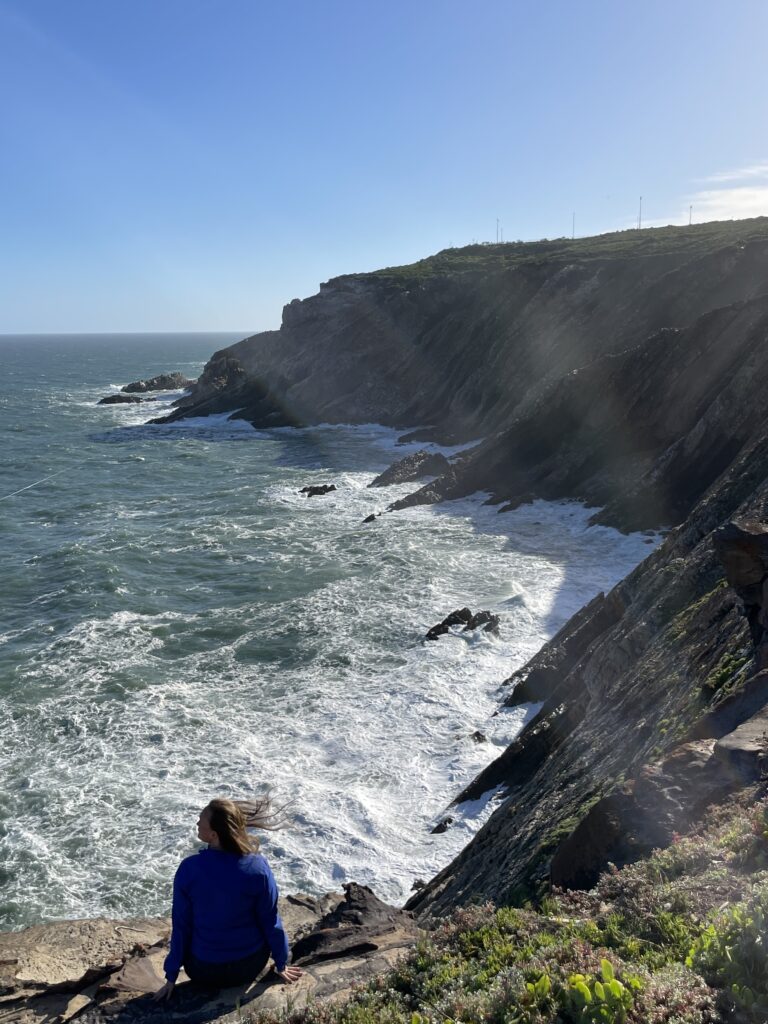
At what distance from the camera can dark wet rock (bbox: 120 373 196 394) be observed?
315 feet

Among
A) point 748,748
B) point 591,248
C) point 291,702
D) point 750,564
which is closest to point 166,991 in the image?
point 748,748

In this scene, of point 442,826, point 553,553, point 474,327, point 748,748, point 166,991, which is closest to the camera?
point 166,991

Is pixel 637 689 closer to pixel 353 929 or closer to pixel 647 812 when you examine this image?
pixel 647 812

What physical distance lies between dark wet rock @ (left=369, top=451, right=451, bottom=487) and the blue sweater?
35.7 m

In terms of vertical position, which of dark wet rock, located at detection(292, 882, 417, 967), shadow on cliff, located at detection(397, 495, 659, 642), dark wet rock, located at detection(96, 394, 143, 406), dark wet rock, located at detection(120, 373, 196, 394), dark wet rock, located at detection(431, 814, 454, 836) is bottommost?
dark wet rock, located at detection(431, 814, 454, 836)

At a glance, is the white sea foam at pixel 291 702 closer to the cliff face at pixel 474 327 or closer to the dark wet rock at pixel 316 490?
the dark wet rock at pixel 316 490

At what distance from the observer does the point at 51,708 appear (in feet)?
58.0

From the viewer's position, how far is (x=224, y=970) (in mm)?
5598

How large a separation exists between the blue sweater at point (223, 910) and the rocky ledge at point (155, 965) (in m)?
0.29

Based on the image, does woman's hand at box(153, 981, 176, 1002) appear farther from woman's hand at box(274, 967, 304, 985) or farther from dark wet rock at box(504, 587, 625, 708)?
dark wet rock at box(504, 587, 625, 708)

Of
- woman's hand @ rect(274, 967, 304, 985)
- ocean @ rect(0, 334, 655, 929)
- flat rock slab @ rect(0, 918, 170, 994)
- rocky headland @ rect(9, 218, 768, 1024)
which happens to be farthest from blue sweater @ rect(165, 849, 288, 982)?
ocean @ rect(0, 334, 655, 929)

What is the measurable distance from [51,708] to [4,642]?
194 inches

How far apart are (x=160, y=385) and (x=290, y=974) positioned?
324 feet

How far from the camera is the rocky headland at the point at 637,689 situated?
183 inches
